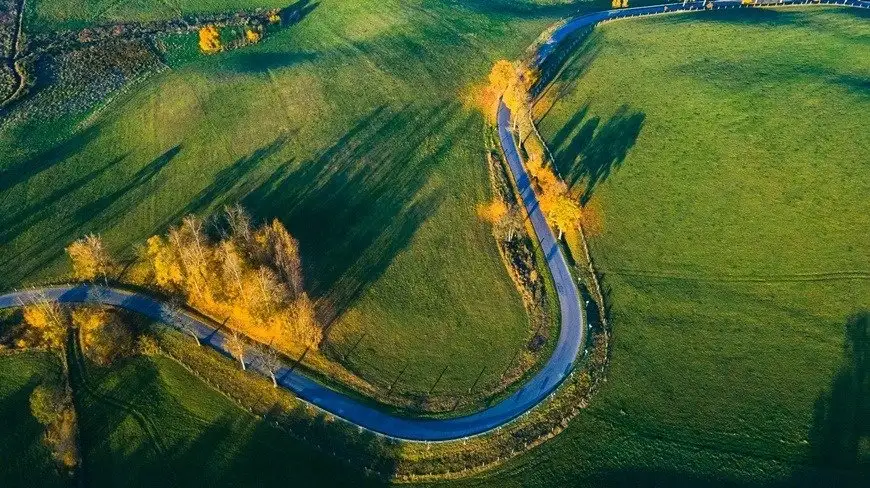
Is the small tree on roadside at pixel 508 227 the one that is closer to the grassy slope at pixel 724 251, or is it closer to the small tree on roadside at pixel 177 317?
the grassy slope at pixel 724 251

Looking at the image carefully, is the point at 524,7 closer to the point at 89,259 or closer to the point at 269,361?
the point at 269,361

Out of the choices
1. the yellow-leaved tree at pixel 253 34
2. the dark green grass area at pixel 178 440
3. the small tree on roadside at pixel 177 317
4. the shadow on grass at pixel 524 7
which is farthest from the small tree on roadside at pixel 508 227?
the yellow-leaved tree at pixel 253 34

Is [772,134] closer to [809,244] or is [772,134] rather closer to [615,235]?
[809,244]

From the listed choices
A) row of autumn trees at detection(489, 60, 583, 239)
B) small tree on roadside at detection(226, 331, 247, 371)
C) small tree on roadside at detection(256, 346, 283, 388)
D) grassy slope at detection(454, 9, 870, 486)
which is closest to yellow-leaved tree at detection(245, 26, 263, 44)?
row of autumn trees at detection(489, 60, 583, 239)

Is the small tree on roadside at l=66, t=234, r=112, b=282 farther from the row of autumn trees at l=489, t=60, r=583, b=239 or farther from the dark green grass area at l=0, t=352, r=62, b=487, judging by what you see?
the row of autumn trees at l=489, t=60, r=583, b=239

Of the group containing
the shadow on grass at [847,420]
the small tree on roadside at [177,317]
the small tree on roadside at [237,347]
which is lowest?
the shadow on grass at [847,420]

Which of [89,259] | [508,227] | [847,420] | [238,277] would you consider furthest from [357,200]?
[847,420]
